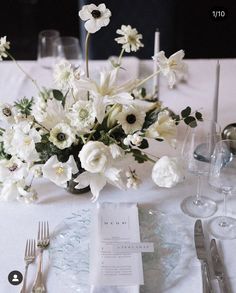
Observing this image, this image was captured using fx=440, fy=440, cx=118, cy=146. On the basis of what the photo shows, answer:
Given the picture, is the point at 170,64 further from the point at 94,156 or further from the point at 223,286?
the point at 223,286

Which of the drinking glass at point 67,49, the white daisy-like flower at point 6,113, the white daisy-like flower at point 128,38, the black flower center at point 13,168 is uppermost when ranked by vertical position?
the drinking glass at point 67,49

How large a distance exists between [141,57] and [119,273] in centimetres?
126

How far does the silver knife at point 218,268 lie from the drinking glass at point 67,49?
94 centimetres

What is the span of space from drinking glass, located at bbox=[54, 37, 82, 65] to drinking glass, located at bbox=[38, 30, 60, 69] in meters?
0.02

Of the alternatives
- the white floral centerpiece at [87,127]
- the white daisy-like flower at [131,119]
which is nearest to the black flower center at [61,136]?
the white floral centerpiece at [87,127]

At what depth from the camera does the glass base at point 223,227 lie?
899 millimetres

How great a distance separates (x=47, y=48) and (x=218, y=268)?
3.52 feet

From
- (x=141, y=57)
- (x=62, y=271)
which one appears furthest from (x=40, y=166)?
(x=141, y=57)

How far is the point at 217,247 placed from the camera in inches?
34.3

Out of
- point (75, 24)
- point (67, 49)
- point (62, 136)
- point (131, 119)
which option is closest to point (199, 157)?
point (131, 119)

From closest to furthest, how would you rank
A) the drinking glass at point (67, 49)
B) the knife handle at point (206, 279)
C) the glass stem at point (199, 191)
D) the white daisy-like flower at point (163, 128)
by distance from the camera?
the knife handle at point (206, 279) < the white daisy-like flower at point (163, 128) < the glass stem at point (199, 191) < the drinking glass at point (67, 49)

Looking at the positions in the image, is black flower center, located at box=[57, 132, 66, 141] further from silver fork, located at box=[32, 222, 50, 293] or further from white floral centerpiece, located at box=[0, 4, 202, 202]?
silver fork, located at box=[32, 222, 50, 293]

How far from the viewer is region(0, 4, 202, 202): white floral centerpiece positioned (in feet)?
2.69

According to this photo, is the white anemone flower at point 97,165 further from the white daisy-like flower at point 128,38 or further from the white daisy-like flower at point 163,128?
the white daisy-like flower at point 128,38
